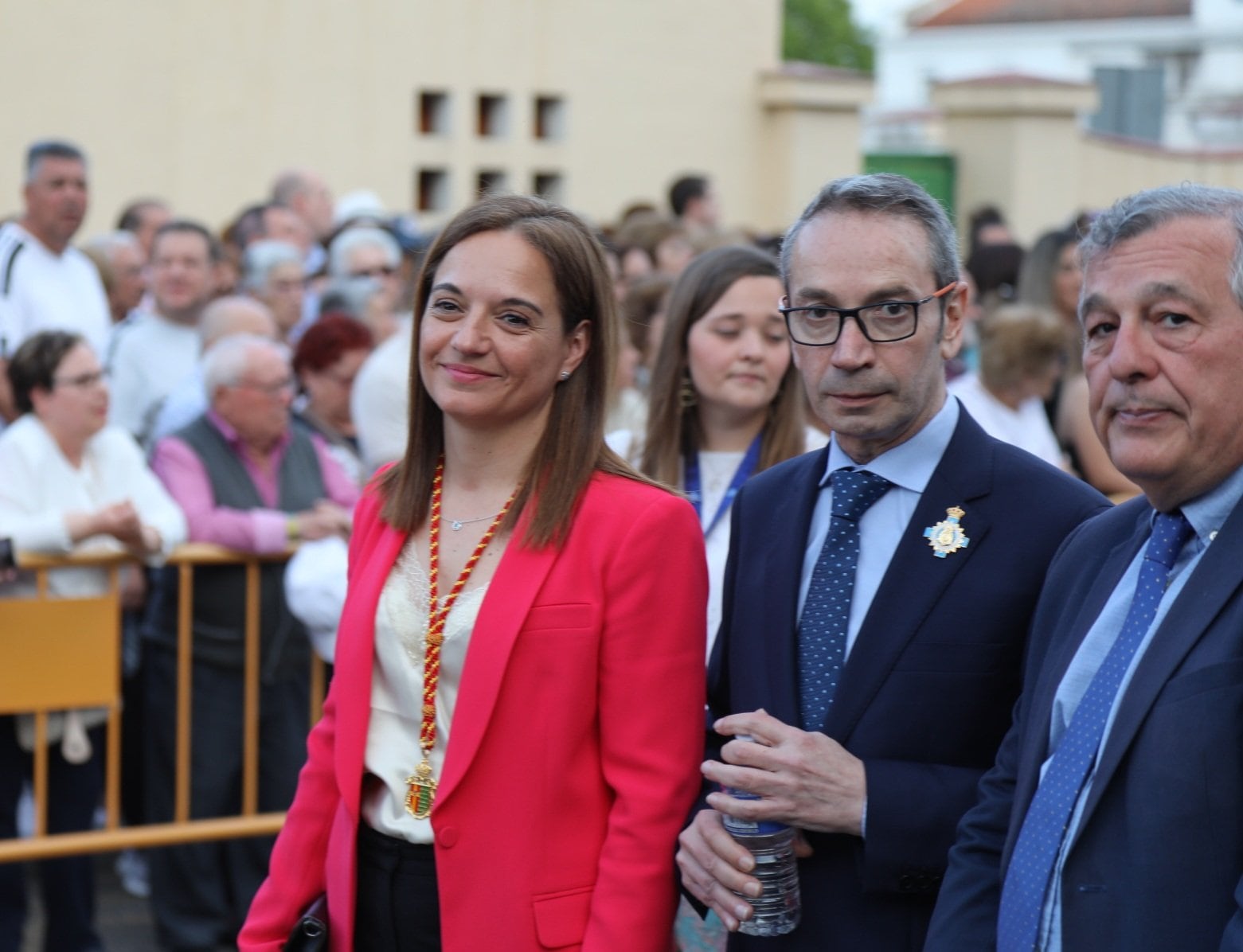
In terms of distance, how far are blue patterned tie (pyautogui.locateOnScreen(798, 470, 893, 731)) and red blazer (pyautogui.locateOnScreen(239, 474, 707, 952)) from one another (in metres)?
0.21

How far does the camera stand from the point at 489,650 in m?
2.97

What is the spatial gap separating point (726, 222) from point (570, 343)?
14.4m

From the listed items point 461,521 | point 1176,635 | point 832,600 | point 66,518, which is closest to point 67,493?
point 66,518

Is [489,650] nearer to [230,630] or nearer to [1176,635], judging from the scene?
[1176,635]

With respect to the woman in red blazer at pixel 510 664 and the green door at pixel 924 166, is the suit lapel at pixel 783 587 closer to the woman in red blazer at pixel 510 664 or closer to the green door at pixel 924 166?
the woman in red blazer at pixel 510 664

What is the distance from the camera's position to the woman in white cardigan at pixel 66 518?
17.5ft

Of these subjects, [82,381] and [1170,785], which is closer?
[1170,785]

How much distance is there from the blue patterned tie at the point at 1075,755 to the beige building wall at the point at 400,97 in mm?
10784

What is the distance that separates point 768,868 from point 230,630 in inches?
130

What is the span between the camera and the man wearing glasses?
2.81 m

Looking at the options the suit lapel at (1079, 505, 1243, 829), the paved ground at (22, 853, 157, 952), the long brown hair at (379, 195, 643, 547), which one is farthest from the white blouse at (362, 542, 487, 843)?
the paved ground at (22, 853, 157, 952)

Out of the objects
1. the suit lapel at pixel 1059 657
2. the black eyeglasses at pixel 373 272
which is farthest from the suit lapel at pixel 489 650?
the black eyeglasses at pixel 373 272

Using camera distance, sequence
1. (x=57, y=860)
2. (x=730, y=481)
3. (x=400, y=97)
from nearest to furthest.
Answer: (x=730, y=481), (x=57, y=860), (x=400, y=97)

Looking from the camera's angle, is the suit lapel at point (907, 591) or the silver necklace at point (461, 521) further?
the silver necklace at point (461, 521)
